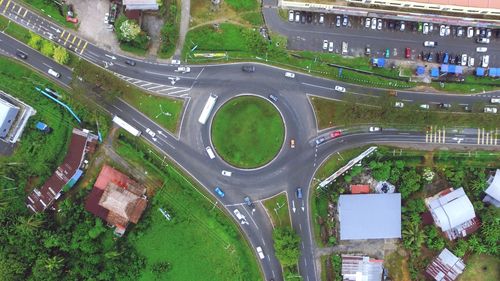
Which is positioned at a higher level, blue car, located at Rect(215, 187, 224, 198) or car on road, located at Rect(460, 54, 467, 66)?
car on road, located at Rect(460, 54, 467, 66)

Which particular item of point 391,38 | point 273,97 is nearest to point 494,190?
point 391,38

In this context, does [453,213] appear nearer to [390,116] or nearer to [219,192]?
[390,116]

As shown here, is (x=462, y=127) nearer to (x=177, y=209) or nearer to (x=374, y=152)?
(x=374, y=152)

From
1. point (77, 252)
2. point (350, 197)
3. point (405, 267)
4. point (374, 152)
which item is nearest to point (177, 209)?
point (77, 252)

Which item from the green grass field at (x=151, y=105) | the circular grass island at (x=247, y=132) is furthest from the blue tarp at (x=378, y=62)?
the green grass field at (x=151, y=105)

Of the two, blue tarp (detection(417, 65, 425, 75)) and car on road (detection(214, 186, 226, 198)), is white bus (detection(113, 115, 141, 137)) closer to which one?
car on road (detection(214, 186, 226, 198))

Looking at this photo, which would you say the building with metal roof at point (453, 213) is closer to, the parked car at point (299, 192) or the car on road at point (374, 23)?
the parked car at point (299, 192)

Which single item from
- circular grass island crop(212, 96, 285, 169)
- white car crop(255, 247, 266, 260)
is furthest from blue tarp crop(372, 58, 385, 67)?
white car crop(255, 247, 266, 260)
